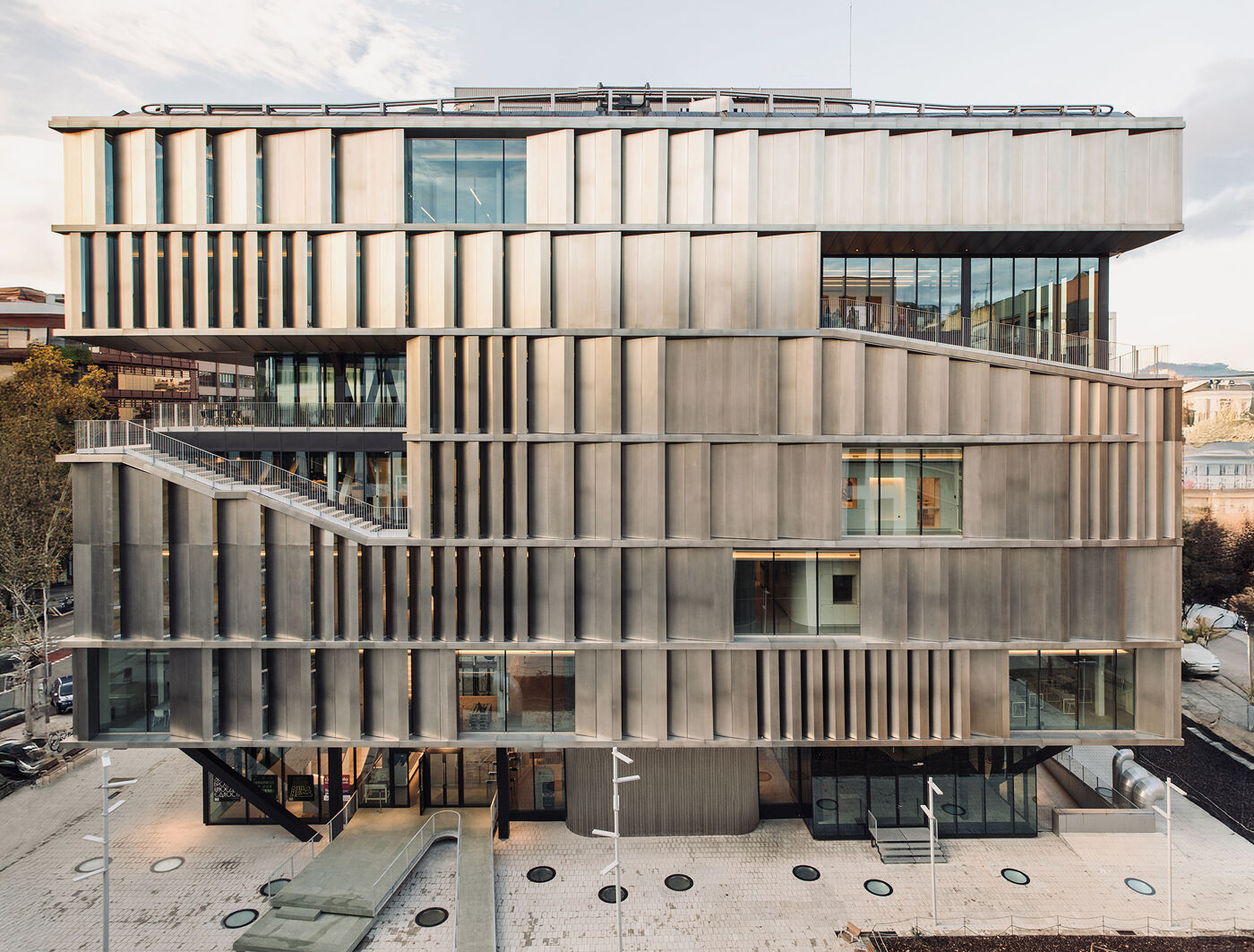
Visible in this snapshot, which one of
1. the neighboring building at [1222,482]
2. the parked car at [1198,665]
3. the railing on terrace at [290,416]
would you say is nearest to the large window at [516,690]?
the railing on terrace at [290,416]

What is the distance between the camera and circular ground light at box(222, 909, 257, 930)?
1659 cm

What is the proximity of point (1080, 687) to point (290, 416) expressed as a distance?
2747cm

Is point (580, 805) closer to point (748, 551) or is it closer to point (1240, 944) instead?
point (748, 551)

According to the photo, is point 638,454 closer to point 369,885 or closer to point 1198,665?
point 369,885

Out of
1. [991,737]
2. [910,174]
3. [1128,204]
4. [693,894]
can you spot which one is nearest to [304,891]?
[693,894]

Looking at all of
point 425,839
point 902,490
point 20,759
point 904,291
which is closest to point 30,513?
point 20,759

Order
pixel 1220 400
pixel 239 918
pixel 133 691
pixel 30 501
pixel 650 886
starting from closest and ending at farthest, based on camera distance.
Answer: pixel 239 918, pixel 650 886, pixel 133 691, pixel 30 501, pixel 1220 400

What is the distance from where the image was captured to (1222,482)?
59594 mm

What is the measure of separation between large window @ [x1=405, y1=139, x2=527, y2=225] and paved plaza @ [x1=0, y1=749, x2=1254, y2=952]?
20.2 m

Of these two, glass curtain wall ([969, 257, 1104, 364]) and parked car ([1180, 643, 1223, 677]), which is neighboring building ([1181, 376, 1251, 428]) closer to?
parked car ([1180, 643, 1223, 677])

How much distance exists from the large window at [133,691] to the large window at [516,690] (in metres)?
9.05

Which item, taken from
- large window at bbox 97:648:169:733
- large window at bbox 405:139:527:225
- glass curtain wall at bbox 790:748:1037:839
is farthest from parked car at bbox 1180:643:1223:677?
large window at bbox 97:648:169:733

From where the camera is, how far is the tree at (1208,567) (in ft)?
123

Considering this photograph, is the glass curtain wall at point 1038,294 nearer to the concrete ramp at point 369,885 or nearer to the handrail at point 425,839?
the concrete ramp at point 369,885
